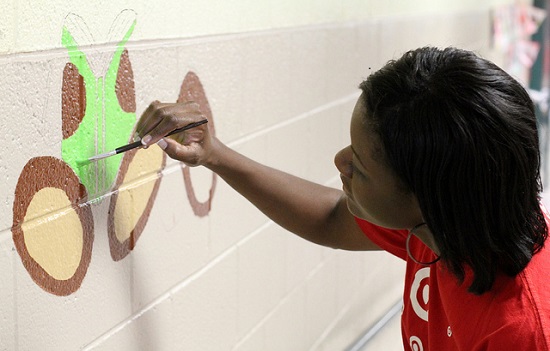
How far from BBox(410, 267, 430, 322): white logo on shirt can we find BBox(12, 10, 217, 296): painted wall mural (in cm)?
48

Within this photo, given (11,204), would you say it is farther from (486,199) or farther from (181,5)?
(486,199)

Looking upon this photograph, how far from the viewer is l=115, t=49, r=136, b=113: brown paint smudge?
1.31 m

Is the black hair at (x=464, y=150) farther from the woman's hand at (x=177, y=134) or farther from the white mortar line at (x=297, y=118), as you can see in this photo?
the white mortar line at (x=297, y=118)

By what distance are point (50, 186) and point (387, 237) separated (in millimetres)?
604

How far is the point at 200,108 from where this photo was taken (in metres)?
1.56

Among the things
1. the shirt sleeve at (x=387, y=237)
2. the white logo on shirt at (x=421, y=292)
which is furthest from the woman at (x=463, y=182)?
the shirt sleeve at (x=387, y=237)

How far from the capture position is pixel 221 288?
173cm

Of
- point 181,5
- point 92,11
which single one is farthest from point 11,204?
point 181,5

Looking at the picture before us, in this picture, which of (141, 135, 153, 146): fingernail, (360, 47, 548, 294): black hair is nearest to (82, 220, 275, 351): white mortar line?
(141, 135, 153, 146): fingernail

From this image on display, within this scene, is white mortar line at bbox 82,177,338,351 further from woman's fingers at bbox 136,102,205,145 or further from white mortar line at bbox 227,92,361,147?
woman's fingers at bbox 136,102,205,145

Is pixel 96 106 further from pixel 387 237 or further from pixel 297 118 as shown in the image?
pixel 297 118

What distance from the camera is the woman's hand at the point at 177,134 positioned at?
1265mm

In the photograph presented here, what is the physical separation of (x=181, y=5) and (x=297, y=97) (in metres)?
0.61

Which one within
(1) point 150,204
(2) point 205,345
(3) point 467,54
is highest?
(3) point 467,54
